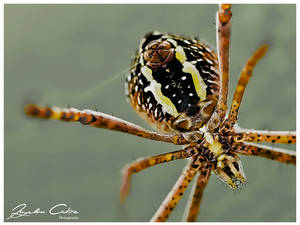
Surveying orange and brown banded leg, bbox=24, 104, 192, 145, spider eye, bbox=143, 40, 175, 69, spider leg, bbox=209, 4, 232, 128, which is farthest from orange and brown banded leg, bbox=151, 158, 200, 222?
spider eye, bbox=143, 40, 175, 69

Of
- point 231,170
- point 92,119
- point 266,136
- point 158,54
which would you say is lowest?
point 231,170

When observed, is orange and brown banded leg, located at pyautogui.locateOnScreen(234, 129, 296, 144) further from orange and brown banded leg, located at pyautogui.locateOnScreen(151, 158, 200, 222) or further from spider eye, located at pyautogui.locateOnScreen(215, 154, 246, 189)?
orange and brown banded leg, located at pyautogui.locateOnScreen(151, 158, 200, 222)
